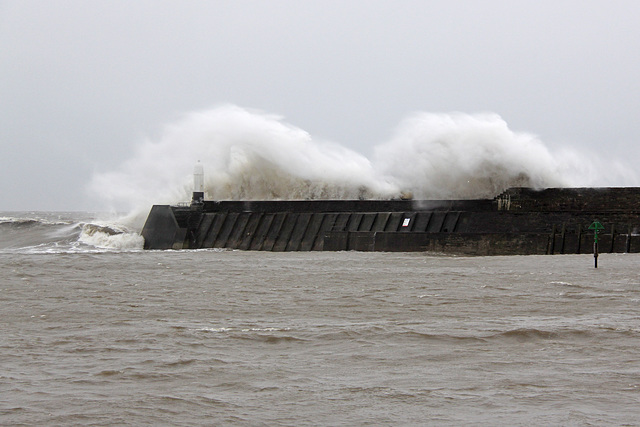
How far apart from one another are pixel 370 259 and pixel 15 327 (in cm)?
1103

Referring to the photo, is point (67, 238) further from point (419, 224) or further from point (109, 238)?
point (419, 224)

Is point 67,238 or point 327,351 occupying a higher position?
point 67,238

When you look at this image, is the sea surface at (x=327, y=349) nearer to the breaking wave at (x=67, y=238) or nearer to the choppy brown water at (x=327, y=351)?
the choppy brown water at (x=327, y=351)

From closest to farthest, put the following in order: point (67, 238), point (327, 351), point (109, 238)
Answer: point (327, 351), point (109, 238), point (67, 238)

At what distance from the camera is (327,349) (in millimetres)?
8117

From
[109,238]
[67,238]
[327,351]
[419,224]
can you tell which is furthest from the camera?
[67,238]

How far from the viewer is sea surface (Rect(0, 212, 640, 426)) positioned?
5965mm

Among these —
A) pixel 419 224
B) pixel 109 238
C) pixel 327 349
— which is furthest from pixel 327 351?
pixel 109 238

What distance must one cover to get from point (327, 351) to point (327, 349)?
0.09 m

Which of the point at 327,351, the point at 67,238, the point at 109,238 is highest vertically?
the point at 109,238

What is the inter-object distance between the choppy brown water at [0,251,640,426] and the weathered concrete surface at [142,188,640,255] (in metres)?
5.80

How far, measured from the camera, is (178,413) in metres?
5.92

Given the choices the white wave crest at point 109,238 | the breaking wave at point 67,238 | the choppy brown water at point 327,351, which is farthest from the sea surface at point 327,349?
the breaking wave at point 67,238

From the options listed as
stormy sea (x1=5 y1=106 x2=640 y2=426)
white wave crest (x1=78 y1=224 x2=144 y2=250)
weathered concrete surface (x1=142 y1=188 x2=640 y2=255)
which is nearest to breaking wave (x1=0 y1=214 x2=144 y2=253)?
white wave crest (x1=78 y1=224 x2=144 y2=250)
